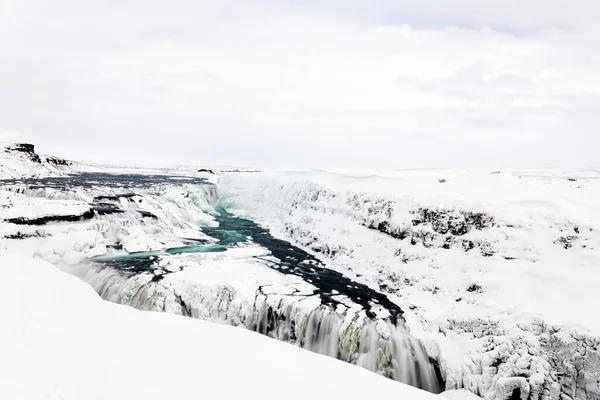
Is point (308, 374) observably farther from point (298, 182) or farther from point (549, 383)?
point (298, 182)

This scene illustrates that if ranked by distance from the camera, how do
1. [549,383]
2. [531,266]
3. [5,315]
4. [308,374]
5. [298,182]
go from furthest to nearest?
[298,182], [531,266], [549,383], [5,315], [308,374]

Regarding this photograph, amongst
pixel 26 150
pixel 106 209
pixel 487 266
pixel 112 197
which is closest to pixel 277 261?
pixel 487 266

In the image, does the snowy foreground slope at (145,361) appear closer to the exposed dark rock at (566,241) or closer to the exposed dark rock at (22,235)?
the exposed dark rock at (566,241)

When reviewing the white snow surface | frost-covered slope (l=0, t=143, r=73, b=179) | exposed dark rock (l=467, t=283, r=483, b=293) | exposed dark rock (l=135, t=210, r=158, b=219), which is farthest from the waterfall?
frost-covered slope (l=0, t=143, r=73, b=179)

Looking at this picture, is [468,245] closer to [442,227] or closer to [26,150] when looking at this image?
[442,227]

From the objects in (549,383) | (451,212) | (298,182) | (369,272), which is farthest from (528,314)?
(298,182)

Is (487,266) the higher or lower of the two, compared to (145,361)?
lower

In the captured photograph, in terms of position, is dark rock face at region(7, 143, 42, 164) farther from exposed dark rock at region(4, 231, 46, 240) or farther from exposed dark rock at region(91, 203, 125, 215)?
exposed dark rock at region(4, 231, 46, 240)
